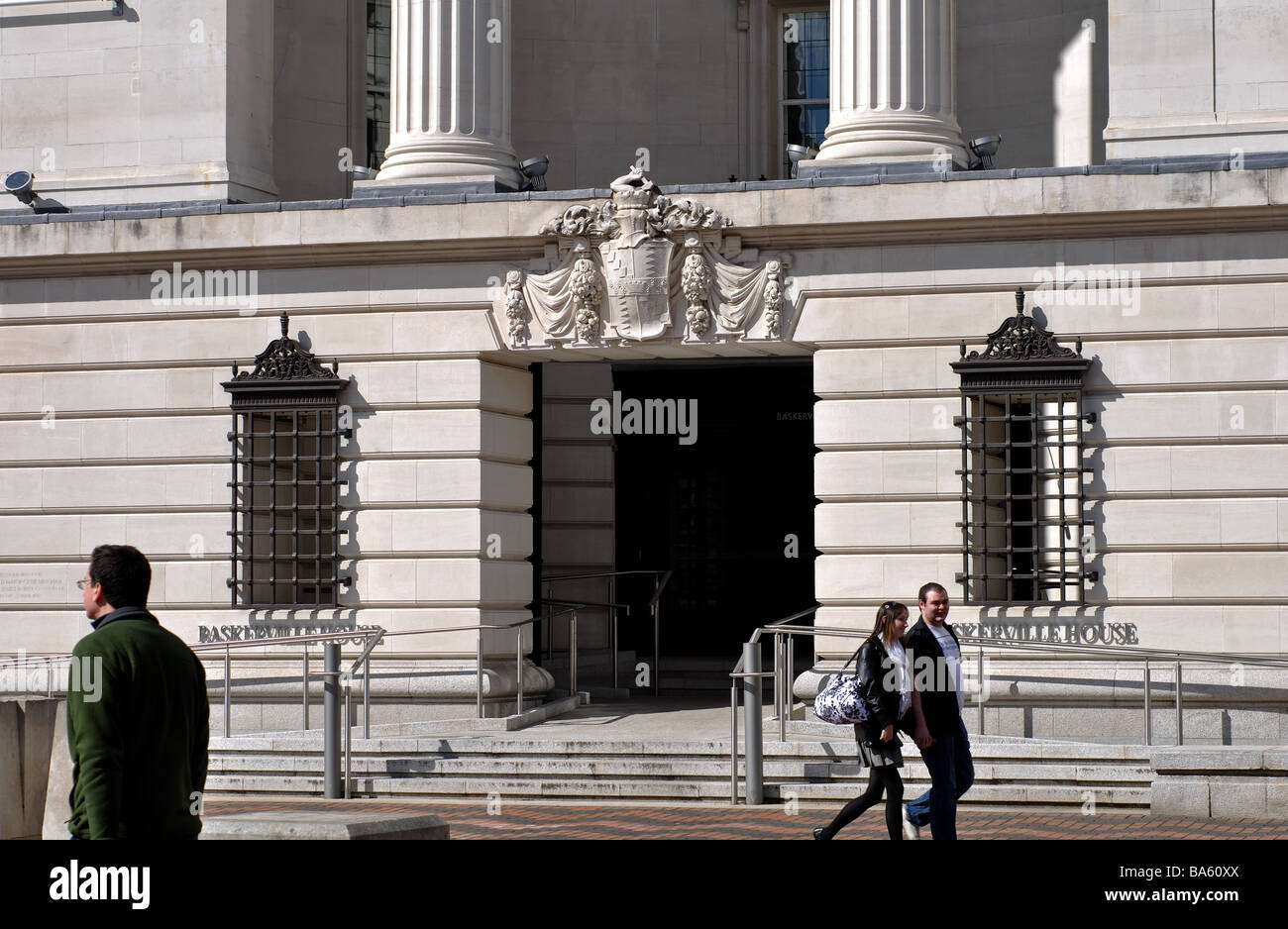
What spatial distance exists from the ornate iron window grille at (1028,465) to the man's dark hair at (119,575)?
11.9 metres

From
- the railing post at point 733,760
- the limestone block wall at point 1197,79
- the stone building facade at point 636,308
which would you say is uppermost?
the limestone block wall at point 1197,79

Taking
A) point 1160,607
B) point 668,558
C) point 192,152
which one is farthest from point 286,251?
point 1160,607

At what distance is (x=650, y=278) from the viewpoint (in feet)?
61.2

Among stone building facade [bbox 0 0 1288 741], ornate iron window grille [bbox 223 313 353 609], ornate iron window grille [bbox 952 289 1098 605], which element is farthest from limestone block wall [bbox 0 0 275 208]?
ornate iron window grille [bbox 952 289 1098 605]

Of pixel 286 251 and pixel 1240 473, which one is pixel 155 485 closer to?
pixel 286 251

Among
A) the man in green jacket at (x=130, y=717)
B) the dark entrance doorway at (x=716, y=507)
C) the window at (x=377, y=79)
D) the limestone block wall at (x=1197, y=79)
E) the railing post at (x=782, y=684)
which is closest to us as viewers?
the man in green jacket at (x=130, y=717)

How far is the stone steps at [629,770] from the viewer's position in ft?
50.9

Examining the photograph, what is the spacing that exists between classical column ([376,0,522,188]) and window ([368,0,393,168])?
4.14 metres

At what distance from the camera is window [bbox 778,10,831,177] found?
24.3 m

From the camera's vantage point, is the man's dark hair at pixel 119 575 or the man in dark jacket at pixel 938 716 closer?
the man's dark hair at pixel 119 575

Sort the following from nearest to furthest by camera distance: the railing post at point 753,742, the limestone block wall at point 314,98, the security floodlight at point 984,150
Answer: the railing post at point 753,742 → the security floodlight at point 984,150 → the limestone block wall at point 314,98

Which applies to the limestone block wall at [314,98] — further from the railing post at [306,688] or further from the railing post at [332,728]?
the railing post at [332,728]

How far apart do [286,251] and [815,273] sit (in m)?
5.51

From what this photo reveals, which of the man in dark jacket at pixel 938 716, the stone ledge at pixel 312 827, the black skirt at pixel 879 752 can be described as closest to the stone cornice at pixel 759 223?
the man in dark jacket at pixel 938 716
